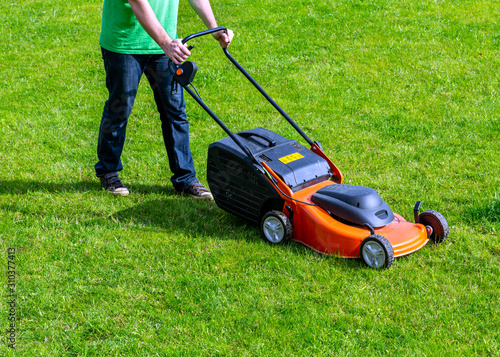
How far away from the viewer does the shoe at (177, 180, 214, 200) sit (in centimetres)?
437

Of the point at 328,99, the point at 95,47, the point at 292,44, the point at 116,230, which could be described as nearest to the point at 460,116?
the point at 328,99

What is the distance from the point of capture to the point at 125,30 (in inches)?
158

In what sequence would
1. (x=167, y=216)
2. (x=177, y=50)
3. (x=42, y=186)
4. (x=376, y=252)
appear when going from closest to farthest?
(x=376, y=252) → (x=177, y=50) → (x=167, y=216) → (x=42, y=186)

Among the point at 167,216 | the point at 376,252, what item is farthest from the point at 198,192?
the point at 376,252

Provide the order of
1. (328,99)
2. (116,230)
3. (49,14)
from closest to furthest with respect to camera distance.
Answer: (116,230) → (328,99) → (49,14)

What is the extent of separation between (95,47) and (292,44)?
2.52 metres

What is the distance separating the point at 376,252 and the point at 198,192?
1537 millimetres

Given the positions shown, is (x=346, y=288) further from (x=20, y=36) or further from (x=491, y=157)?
(x=20, y=36)

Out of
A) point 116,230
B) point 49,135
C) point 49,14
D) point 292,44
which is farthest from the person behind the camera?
point 49,14

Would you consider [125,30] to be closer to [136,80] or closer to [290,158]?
[136,80]

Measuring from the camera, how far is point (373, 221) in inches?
133

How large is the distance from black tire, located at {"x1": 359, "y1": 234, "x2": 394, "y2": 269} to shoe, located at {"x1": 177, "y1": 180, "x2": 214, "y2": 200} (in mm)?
1395

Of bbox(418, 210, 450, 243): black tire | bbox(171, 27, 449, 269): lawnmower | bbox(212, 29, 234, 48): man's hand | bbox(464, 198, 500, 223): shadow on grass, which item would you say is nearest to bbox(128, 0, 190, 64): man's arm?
bbox(171, 27, 449, 269): lawnmower

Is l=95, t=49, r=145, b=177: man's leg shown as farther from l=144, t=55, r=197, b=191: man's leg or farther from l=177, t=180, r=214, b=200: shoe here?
l=177, t=180, r=214, b=200: shoe
